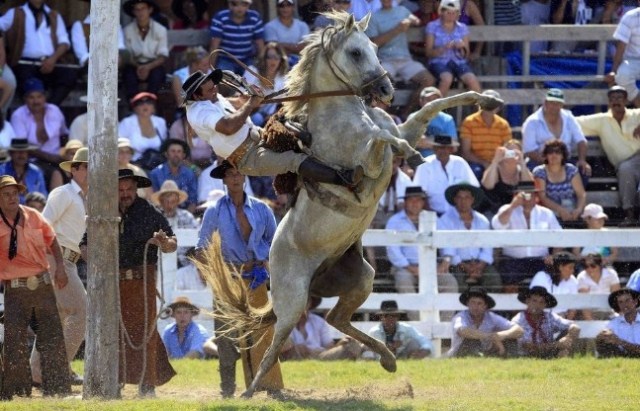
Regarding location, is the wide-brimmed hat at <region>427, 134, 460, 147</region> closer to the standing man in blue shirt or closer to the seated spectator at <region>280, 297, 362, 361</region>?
the seated spectator at <region>280, 297, 362, 361</region>

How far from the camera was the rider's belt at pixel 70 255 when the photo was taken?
11.5 metres

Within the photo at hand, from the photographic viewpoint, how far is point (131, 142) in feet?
48.1

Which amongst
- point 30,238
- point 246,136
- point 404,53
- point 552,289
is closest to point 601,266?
point 552,289

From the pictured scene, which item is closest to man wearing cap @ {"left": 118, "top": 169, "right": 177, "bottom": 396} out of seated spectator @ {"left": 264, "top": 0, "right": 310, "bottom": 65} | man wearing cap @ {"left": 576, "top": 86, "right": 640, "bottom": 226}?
seated spectator @ {"left": 264, "top": 0, "right": 310, "bottom": 65}

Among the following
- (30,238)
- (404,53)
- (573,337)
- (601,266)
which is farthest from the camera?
(404,53)

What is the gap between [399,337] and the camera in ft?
41.8

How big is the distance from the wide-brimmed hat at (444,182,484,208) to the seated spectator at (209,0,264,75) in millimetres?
3016

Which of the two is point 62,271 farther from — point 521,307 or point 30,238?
point 521,307

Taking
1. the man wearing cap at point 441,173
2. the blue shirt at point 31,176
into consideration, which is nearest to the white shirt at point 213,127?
the man wearing cap at point 441,173

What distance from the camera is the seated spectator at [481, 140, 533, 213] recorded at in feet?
46.7

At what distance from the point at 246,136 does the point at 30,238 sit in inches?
75.9

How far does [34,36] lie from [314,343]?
16.4 ft

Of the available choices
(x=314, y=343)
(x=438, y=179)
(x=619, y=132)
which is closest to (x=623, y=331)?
(x=438, y=179)

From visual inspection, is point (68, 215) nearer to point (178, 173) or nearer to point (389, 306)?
point (178, 173)
